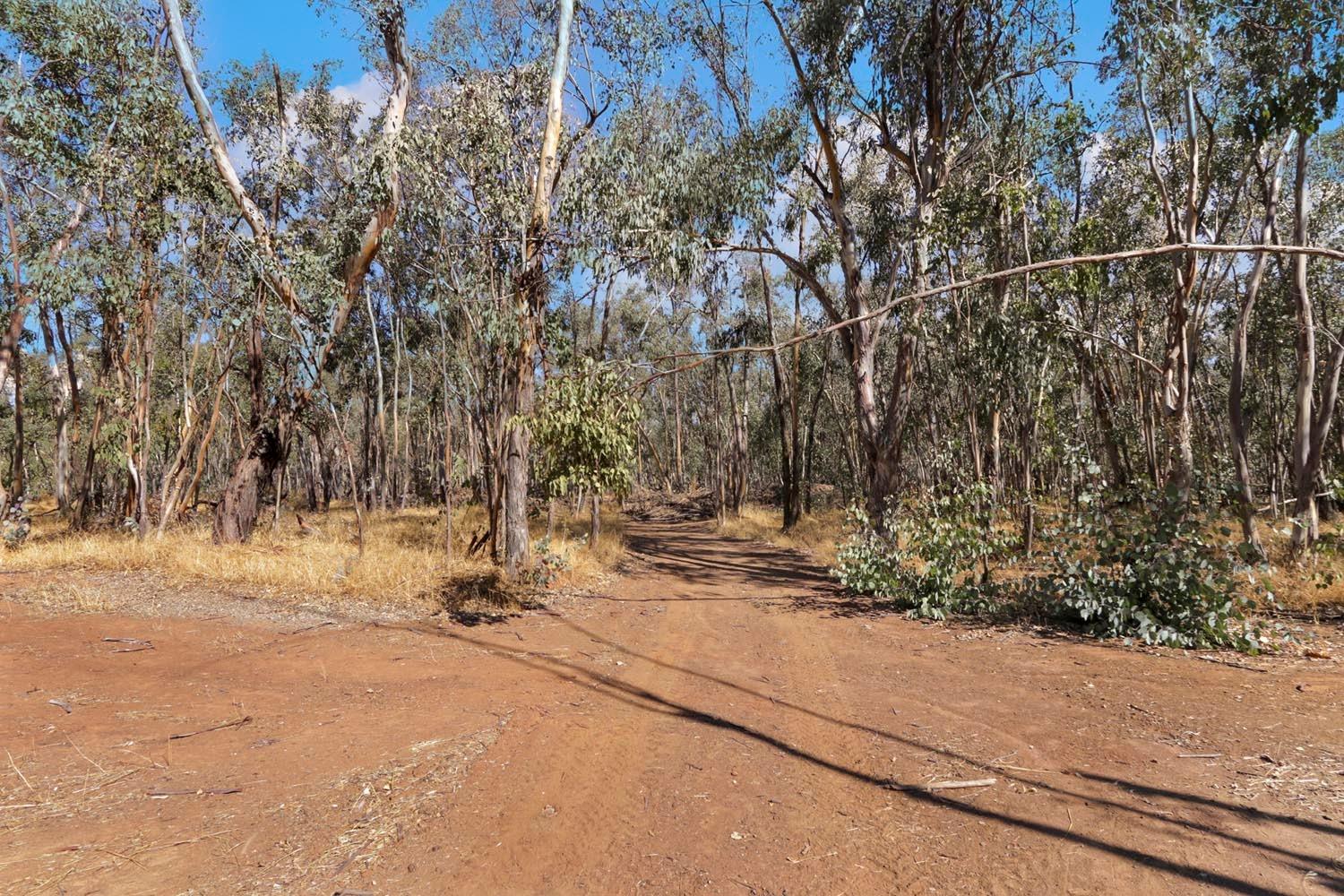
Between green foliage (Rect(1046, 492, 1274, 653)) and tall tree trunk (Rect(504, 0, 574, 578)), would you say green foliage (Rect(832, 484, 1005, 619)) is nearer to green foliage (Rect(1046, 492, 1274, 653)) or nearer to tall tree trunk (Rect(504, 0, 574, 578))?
green foliage (Rect(1046, 492, 1274, 653))

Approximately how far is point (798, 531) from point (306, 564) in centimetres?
1246

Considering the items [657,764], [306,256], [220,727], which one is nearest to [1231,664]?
[657,764]

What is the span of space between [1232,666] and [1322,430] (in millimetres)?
5142

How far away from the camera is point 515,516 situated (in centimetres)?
999

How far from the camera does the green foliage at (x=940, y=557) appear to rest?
27.5ft

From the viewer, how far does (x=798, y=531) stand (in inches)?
747

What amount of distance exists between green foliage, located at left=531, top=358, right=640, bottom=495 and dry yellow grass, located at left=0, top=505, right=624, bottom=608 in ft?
10.9

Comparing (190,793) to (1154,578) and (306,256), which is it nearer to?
(1154,578)

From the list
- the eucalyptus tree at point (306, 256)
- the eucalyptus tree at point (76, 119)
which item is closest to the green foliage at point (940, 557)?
the eucalyptus tree at point (306, 256)

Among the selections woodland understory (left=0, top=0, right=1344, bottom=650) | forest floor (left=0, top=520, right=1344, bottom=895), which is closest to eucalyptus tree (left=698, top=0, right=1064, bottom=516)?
woodland understory (left=0, top=0, right=1344, bottom=650)

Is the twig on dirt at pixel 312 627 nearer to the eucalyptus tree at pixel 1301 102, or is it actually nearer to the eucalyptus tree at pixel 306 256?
the eucalyptus tree at pixel 306 256

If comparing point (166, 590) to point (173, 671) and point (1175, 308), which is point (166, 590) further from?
point (1175, 308)

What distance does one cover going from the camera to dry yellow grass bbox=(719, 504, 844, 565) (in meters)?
15.9

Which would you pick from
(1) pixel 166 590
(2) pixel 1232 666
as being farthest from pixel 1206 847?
(1) pixel 166 590
